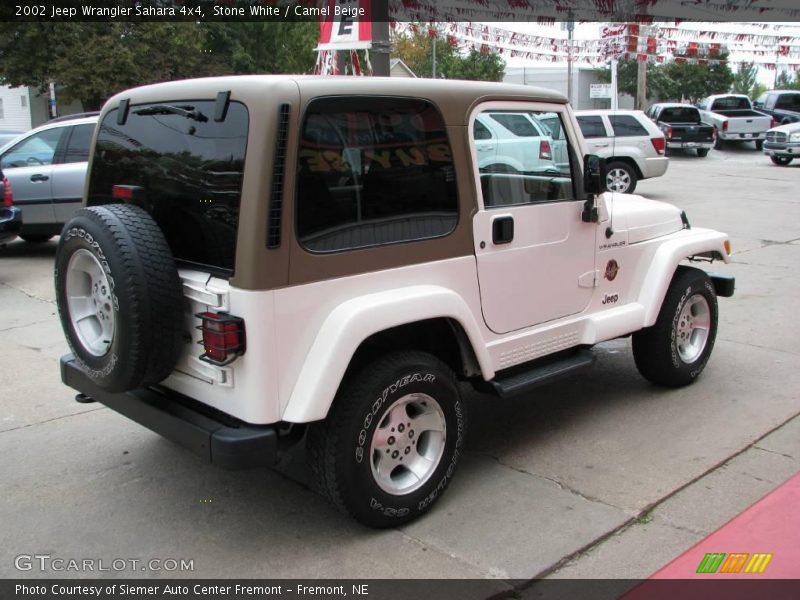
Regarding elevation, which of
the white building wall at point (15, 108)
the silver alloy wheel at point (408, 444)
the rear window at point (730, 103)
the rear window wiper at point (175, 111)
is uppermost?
the white building wall at point (15, 108)

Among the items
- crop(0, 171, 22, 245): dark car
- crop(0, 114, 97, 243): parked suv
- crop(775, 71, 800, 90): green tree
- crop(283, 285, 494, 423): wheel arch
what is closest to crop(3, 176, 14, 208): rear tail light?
crop(0, 171, 22, 245): dark car

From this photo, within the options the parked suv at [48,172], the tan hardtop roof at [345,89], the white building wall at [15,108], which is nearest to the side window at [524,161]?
the tan hardtop roof at [345,89]

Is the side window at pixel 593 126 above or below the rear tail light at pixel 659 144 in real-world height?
above

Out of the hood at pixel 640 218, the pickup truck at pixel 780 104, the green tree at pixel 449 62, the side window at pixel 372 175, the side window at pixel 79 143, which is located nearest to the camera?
the side window at pixel 372 175

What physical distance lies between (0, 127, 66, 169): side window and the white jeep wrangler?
7.14 meters

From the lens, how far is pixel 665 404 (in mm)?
5125

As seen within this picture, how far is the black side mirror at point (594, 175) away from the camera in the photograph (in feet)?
14.4

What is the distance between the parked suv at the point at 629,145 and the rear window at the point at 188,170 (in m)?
13.1

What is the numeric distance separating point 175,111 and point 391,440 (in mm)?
1771

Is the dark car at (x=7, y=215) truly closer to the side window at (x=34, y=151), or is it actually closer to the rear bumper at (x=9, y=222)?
the rear bumper at (x=9, y=222)

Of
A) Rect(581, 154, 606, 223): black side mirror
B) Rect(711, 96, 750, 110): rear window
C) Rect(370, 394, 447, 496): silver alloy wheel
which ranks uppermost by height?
Rect(711, 96, 750, 110): rear window

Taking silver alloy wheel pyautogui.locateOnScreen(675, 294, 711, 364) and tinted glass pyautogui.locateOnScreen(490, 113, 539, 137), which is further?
silver alloy wheel pyautogui.locateOnScreen(675, 294, 711, 364)

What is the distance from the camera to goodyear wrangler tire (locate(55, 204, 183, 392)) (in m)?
3.14

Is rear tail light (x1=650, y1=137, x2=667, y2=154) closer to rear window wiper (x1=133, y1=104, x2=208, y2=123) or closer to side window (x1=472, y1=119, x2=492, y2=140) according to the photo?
side window (x1=472, y1=119, x2=492, y2=140)
